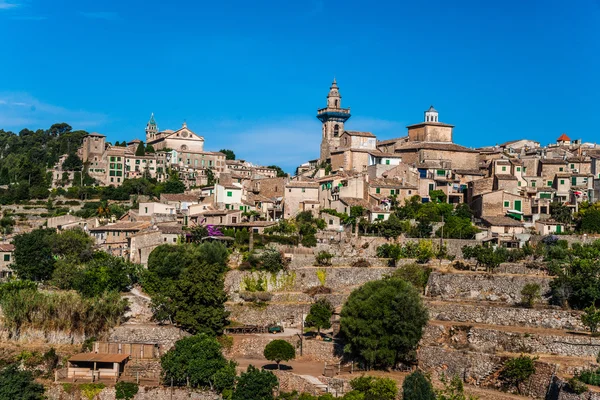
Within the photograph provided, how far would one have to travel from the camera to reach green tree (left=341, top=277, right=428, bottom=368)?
36.3 m

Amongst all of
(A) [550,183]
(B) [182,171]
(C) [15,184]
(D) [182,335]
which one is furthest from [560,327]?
(C) [15,184]

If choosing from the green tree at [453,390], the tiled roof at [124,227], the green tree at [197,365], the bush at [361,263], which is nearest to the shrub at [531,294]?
the green tree at [453,390]

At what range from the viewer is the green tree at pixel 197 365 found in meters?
35.6

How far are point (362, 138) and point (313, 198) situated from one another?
1432cm

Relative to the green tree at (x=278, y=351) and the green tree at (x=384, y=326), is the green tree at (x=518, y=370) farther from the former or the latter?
the green tree at (x=278, y=351)

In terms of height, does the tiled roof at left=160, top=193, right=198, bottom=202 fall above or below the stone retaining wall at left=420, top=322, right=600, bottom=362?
above

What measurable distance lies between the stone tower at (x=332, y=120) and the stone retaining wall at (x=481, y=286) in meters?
35.9

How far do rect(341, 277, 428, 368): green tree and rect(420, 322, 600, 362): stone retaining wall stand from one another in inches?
45.0

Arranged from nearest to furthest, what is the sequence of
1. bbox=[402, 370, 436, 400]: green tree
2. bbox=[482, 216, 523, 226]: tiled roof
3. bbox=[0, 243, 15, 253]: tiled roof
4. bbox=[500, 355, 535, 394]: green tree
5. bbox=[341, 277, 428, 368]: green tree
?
bbox=[402, 370, 436, 400]: green tree → bbox=[500, 355, 535, 394]: green tree → bbox=[341, 277, 428, 368]: green tree → bbox=[482, 216, 523, 226]: tiled roof → bbox=[0, 243, 15, 253]: tiled roof

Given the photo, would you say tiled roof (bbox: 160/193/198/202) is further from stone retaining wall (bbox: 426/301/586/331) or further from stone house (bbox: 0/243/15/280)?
stone retaining wall (bbox: 426/301/586/331)

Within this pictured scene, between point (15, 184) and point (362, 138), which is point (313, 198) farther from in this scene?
point (15, 184)

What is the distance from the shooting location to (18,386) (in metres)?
34.2

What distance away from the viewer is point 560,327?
3856 cm

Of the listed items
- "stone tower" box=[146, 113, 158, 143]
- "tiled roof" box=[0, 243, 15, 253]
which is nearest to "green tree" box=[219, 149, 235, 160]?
"stone tower" box=[146, 113, 158, 143]
